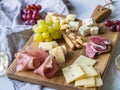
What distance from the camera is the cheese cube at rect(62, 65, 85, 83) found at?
823mm

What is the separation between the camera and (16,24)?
3.82 feet

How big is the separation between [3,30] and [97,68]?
1.34ft

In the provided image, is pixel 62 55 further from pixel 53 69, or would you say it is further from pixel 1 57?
pixel 1 57

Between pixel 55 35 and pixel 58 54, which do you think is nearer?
pixel 58 54

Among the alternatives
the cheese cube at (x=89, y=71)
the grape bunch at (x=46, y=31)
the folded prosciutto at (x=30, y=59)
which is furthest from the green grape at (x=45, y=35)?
the cheese cube at (x=89, y=71)

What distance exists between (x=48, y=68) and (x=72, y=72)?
0.26 ft

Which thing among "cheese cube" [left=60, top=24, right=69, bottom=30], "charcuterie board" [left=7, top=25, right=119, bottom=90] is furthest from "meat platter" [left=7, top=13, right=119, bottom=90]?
"cheese cube" [left=60, top=24, right=69, bottom=30]

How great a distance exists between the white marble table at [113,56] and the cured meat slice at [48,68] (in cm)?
11

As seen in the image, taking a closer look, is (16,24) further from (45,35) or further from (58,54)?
(58,54)

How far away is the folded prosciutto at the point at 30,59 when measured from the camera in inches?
34.3

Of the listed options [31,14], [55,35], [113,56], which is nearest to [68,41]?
[55,35]

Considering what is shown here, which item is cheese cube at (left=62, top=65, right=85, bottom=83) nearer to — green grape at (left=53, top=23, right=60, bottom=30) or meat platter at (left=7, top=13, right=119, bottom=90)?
meat platter at (left=7, top=13, right=119, bottom=90)

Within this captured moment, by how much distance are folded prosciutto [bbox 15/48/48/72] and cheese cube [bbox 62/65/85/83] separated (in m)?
0.08

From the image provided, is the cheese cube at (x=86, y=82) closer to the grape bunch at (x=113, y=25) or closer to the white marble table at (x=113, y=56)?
the white marble table at (x=113, y=56)
